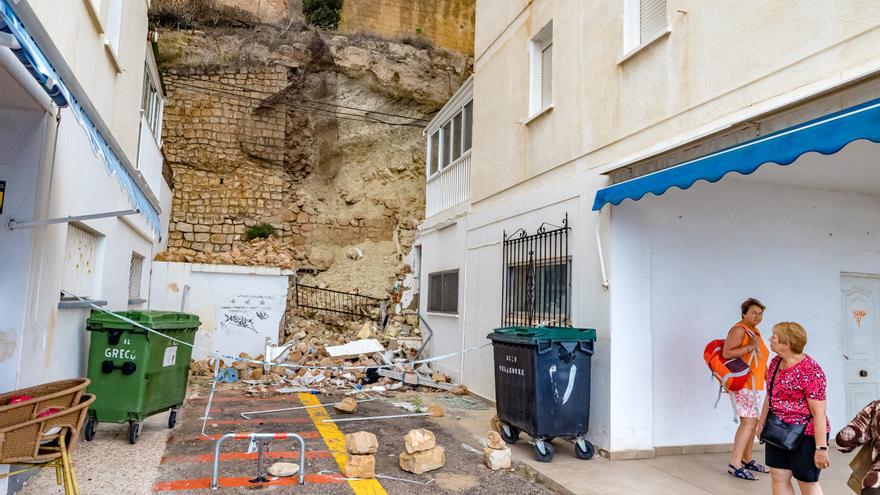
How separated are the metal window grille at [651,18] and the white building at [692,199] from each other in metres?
0.02

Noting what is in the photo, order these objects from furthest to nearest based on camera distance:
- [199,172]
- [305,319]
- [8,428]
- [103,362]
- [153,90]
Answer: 1. [199,172]
2. [305,319]
3. [153,90]
4. [103,362]
5. [8,428]

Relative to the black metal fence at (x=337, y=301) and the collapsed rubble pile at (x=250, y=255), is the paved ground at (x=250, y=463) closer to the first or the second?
the collapsed rubble pile at (x=250, y=255)

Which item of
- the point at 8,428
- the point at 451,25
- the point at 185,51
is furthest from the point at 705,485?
the point at 451,25

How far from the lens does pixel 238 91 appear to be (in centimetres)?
1827

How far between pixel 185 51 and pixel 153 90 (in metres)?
6.76

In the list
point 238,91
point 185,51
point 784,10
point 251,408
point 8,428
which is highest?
point 185,51

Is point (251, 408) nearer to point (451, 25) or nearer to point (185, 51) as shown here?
point (185, 51)

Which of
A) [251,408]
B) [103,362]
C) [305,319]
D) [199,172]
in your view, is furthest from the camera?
[199,172]

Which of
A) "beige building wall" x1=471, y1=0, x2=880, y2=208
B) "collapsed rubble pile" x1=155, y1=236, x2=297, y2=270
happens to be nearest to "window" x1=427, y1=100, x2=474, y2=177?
"beige building wall" x1=471, y1=0, x2=880, y2=208

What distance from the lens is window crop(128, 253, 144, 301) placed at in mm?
10250

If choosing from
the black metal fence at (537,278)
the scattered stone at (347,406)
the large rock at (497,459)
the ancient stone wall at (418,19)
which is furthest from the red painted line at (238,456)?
the ancient stone wall at (418,19)

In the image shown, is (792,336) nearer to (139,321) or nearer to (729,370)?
(729,370)

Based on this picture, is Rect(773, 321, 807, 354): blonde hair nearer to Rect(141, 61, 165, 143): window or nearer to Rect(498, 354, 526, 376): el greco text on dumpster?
Rect(498, 354, 526, 376): el greco text on dumpster

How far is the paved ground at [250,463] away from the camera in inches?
186
